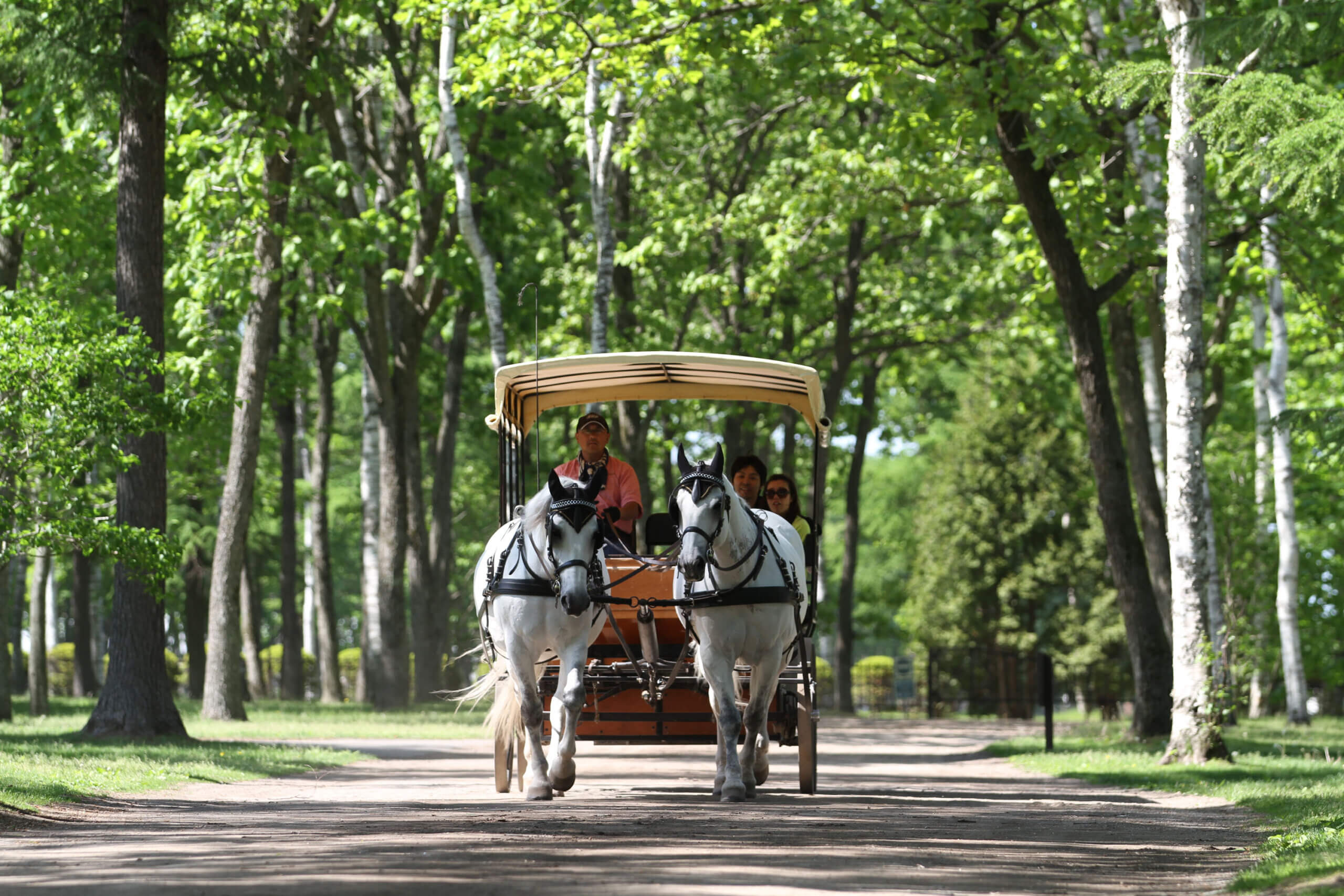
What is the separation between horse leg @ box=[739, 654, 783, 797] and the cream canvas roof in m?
2.44

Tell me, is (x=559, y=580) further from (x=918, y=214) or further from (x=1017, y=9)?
(x=918, y=214)

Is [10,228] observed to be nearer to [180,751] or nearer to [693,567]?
[180,751]

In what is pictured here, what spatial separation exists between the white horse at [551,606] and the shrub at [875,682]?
32729mm

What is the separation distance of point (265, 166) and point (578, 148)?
598 cm

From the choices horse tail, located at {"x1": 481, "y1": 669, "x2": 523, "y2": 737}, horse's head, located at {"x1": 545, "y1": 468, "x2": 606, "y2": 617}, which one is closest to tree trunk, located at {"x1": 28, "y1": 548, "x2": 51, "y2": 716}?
horse tail, located at {"x1": 481, "y1": 669, "x2": 523, "y2": 737}

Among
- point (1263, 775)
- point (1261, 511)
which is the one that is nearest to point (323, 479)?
point (1261, 511)

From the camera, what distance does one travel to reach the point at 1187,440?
15883mm

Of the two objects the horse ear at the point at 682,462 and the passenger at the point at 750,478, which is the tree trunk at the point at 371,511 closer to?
the passenger at the point at 750,478

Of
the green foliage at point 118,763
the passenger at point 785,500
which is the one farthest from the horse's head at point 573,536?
the green foliage at point 118,763

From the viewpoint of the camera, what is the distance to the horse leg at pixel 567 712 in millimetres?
10961

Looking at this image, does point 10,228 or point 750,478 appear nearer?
point 750,478

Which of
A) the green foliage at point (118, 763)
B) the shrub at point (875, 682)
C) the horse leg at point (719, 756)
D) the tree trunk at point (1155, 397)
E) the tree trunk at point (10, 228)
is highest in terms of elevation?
the tree trunk at point (10, 228)

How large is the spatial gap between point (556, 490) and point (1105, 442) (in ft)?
34.3

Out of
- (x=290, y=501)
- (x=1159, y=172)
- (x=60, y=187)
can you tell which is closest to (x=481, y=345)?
(x=290, y=501)
